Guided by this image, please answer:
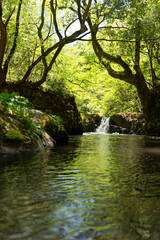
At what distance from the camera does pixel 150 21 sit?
12148mm

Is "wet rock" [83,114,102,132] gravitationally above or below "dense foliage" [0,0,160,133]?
below

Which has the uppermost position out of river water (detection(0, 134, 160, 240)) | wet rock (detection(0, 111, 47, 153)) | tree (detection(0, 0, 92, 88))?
tree (detection(0, 0, 92, 88))

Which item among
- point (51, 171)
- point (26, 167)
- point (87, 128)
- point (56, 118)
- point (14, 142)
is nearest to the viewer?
point (51, 171)

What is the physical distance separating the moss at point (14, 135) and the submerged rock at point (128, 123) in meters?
17.1

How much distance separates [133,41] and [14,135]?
24.0 ft

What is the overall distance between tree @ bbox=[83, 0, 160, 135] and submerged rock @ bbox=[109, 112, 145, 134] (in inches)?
145

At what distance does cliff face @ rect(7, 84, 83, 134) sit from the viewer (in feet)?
50.7

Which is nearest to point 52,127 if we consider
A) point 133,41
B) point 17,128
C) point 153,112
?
point 17,128

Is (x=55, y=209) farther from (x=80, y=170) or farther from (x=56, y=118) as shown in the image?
(x=56, y=118)

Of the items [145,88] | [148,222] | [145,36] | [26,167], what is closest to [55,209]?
[148,222]

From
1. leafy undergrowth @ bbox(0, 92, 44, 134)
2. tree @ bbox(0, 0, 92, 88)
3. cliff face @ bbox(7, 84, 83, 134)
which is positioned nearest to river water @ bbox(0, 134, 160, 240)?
leafy undergrowth @ bbox(0, 92, 44, 134)

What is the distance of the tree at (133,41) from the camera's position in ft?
35.8

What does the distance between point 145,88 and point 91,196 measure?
1490 cm

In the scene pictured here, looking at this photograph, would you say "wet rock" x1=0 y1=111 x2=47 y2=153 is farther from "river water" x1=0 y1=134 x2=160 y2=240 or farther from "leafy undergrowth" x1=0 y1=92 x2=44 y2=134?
"river water" x1=0 y1=134 x2=160 y2=240
